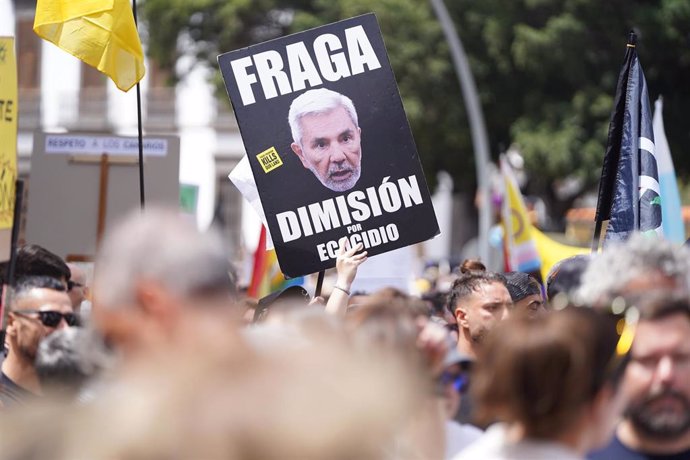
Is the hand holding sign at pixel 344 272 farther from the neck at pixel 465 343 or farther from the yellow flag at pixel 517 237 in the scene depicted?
the yellow flag at pixel 517 237

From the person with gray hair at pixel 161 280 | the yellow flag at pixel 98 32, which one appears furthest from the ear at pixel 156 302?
the yellow flag at pixel 98 32

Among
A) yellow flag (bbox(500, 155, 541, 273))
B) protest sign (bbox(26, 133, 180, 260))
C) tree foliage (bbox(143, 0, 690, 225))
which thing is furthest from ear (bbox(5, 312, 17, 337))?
tree foliage (bbox(143, 0, 690, 225))

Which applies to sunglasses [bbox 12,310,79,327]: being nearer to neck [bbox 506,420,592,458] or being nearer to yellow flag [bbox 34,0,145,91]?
yellow flag [bbox 34,0,145,91]

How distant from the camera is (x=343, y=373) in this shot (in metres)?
2.52

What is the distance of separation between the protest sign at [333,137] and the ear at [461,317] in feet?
1.09

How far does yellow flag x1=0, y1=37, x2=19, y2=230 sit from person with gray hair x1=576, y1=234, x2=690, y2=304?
335cm

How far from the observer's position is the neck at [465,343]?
17.7 ft

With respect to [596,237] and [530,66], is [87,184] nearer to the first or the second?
[596,237]

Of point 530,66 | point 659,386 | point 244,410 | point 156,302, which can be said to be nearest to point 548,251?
point 659,386

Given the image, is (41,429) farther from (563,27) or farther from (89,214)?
(563,27)

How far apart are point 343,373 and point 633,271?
109 centimetres

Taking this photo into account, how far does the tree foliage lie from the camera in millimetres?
24562

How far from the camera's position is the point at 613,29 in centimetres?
2481

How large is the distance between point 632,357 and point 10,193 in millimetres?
3678
